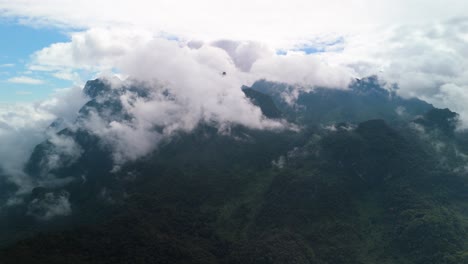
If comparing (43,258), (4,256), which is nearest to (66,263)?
(43,258)

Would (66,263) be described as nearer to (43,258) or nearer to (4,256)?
(43,258)
